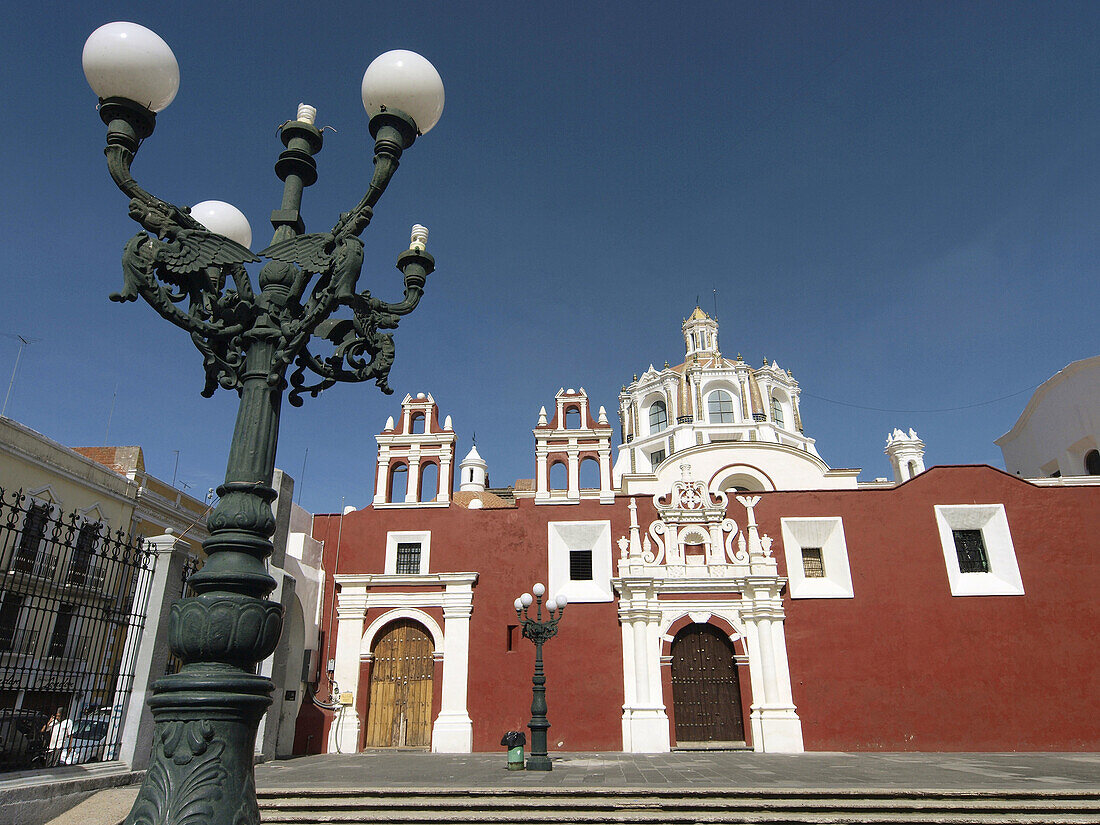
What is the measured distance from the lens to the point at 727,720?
14055 millimetres

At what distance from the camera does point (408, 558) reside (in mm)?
15617

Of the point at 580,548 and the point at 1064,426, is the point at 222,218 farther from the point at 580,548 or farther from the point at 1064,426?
the point at 1064,426

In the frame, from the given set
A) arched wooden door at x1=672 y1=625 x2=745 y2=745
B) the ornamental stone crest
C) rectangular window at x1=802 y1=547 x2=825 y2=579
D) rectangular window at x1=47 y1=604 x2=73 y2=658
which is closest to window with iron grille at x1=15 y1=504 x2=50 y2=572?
rectangular window at x1=47 y1=604 x2=73 y2=658

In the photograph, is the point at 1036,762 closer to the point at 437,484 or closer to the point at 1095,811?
the point at 1095,811

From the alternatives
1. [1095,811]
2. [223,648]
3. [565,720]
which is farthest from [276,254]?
[565,720]

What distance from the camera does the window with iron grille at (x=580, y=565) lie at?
15.4 m

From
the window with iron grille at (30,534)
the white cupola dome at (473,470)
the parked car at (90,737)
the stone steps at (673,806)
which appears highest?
the white cupola dome at (473,470)

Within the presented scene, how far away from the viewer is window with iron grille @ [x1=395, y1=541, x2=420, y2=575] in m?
15.5

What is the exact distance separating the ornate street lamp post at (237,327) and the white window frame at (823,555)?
13005 mm

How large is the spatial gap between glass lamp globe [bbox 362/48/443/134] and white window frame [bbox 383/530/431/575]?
12.6m

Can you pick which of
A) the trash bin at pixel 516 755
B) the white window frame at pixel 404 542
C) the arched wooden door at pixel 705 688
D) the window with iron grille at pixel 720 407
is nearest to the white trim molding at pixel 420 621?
the white window frame at pixel 404 542

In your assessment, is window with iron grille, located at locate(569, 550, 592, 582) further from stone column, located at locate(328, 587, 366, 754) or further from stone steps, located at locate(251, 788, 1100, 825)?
stone steps, located at locate(251, 788, 1100, 825)

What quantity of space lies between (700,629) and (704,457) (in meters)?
8.64

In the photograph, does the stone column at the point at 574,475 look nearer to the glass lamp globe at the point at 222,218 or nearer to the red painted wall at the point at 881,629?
the red painted wall at the point at 881,629
